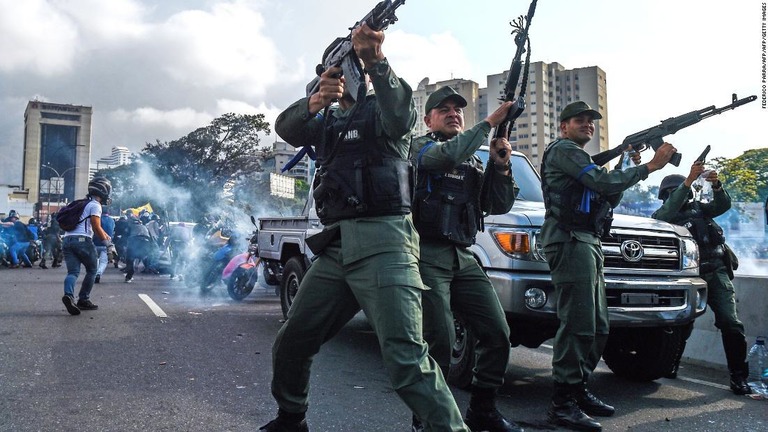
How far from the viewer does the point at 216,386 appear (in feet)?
14.9

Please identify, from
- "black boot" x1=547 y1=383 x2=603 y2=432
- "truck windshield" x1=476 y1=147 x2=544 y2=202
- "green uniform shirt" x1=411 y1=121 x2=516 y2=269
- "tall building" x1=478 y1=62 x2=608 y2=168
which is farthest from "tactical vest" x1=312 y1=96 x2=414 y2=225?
"tall building" x1=478 y1=62 x2=608 y2=168

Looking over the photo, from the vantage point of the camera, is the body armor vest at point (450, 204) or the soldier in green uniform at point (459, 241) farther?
the body armor vest at point (450, 204)

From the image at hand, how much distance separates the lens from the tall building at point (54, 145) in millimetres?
A: 119000

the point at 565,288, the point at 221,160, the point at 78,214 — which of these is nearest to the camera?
the point at 565,288

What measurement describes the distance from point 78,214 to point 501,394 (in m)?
6.17

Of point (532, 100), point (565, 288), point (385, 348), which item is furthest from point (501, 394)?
point (532, 100)

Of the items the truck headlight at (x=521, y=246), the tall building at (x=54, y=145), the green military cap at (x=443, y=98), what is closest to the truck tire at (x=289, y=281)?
the truck headlight at (x=521, y=246)

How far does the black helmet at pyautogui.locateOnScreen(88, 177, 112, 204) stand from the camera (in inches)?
331

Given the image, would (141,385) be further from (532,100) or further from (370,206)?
(532,100)

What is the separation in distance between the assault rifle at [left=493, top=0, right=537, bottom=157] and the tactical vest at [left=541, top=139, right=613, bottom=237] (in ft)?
2.26

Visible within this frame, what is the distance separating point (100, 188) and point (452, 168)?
6.63 meters

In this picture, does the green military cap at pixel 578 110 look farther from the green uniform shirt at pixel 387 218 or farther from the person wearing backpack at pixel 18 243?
the person wearing backpack at pixel 18 243

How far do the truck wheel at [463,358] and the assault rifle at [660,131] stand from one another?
1.76 m

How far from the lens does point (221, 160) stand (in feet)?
144
